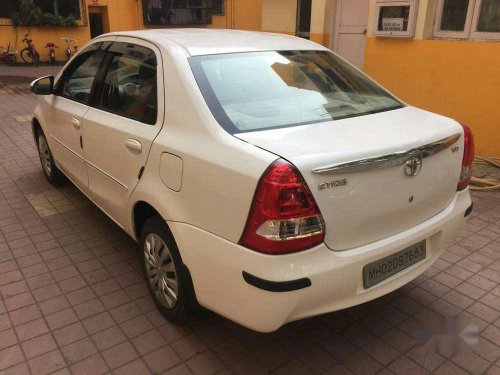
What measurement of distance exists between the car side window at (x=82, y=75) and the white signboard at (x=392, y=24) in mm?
4444

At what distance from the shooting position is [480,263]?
356 centimetres

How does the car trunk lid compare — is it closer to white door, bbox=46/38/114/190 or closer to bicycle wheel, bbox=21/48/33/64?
white door, bbox=46/38/114/190

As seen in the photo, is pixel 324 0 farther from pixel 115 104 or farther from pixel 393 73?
pixel 115 104

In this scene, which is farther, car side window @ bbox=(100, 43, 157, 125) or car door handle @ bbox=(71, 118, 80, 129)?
car door handle @ bbox=(71, 118, 80, 129)

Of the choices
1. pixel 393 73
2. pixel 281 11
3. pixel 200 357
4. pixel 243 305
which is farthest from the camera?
pixel 281 11

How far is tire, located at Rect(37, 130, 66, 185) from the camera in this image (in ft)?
16.3

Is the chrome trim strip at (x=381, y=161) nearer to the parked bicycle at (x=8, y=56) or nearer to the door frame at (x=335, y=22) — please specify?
the door frame at (x=335, y=22)

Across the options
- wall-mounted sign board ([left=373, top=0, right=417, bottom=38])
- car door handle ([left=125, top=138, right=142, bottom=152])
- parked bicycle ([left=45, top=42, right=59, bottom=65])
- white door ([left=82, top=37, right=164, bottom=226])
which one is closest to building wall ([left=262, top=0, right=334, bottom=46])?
wall-mounted sign board ([left=373, top=0, right=417, bottom=38])

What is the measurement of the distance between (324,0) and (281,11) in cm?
166

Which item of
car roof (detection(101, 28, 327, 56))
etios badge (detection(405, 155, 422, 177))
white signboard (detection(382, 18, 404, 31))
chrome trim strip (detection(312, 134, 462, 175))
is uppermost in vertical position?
white signboard (detection(382, 18, 404, 31))

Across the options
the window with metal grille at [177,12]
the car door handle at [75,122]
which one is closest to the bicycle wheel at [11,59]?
the window with metal grille at [177,12]

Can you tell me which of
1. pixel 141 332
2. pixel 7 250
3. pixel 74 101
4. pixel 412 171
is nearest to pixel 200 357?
pixel 141 332

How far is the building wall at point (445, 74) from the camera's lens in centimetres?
566

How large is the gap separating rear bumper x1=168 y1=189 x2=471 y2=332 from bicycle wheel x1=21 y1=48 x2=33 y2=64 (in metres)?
16.8
